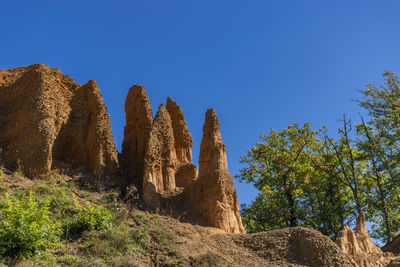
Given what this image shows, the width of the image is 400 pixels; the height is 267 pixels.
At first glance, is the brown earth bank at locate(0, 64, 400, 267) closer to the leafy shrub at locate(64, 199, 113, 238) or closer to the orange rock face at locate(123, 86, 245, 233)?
the orange rock face at locate(123, 86, 245, 233)

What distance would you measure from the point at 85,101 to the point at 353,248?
14620 millimetres

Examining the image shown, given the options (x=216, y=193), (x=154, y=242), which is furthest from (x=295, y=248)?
(x=154, y=242)

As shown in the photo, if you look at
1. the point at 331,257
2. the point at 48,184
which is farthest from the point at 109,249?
the point at 331,257

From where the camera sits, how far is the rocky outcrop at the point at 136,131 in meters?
21.5

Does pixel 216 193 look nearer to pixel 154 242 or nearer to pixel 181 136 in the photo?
pixel 154 242

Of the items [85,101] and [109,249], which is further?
[85,101]

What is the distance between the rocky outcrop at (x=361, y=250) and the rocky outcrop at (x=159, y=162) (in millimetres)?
8067

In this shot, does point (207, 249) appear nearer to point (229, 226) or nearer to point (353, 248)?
point (229, 226)

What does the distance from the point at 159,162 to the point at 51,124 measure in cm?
529

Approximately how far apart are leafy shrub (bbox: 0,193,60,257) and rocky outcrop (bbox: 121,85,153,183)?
7604 millimetres

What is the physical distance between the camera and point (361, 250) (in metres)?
18.7

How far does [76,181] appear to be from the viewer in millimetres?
18938

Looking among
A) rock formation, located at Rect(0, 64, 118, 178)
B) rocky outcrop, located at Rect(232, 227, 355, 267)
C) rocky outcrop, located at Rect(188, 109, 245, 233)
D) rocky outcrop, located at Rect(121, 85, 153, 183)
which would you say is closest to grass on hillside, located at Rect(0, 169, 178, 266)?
rock formation, located at Rect(0, 64, 118, 178)

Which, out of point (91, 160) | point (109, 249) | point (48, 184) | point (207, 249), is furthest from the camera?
point (91, 160)
